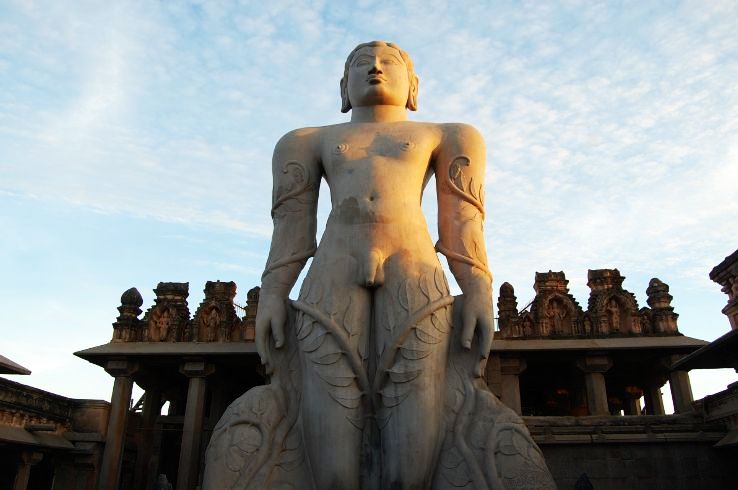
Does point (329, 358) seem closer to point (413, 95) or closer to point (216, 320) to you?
point (413, 95)

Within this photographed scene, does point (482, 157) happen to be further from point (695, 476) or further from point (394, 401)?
point (695, 476)

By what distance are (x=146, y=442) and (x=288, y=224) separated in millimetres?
18819

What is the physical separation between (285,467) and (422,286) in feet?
4.66

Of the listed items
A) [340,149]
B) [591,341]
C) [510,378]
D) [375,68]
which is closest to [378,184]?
[340,149]

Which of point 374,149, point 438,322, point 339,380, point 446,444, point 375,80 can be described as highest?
point 375,80

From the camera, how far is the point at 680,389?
16.6m

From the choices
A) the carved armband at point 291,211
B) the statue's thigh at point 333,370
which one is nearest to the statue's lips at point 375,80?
the carved armband at point 291,211

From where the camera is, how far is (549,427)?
420 inches

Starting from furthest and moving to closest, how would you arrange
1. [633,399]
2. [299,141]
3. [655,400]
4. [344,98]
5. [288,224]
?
[633,399]
[655,400]
[344,98]
[299,141]
[288,224]

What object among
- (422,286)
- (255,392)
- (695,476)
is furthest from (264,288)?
(695,476)

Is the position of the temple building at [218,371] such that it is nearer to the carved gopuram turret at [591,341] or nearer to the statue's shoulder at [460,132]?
the carved gopuram turret at [591,341]

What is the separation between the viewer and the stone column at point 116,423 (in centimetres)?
1680

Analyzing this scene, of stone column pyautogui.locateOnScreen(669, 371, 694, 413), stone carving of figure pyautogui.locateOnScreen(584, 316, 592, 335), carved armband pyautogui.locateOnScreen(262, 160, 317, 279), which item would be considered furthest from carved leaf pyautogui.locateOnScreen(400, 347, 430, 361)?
stone carving of figure pyautogui.locateOnScreen(584, 316, 592, 335)

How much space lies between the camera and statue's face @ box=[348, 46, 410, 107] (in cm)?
468
